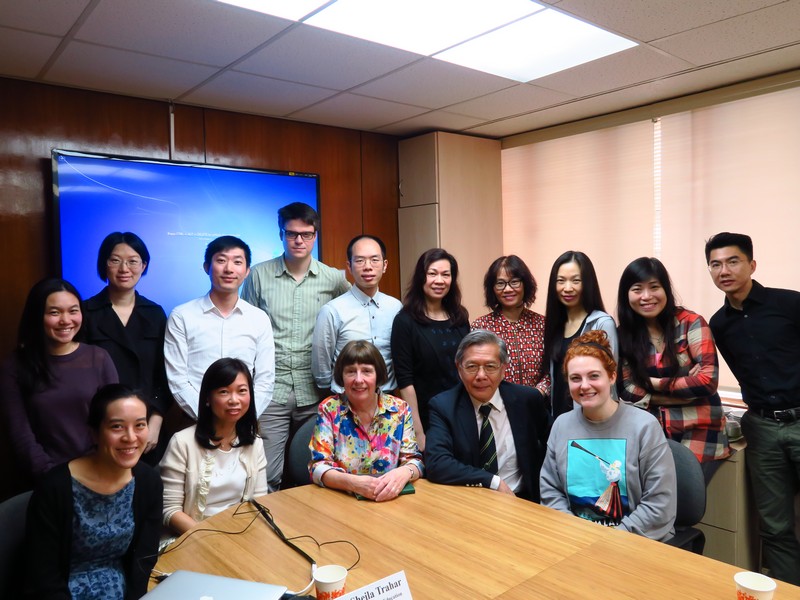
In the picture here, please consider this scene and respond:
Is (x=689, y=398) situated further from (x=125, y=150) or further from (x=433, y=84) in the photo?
(x=125, y=150)

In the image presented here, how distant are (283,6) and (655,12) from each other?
5.10 feet

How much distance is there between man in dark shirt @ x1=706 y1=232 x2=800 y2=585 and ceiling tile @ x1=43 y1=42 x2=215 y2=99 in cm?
282

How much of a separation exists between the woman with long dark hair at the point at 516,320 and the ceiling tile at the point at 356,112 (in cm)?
144

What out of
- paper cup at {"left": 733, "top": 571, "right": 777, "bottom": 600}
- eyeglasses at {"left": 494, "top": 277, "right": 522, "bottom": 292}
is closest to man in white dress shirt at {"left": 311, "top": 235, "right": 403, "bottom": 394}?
eyeglasses at {"left": 494, "top": 277, "right": 522, "bottom": 292}

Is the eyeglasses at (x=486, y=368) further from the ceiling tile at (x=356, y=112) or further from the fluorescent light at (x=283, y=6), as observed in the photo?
the ceiling tile at (x=356, y=112)

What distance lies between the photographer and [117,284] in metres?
2.75

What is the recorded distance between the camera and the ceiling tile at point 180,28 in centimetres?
233

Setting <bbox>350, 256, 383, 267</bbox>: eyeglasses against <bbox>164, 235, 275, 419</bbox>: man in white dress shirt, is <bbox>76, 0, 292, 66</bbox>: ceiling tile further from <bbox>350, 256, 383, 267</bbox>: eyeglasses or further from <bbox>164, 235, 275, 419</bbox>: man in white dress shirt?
<bbox>350, 256, 383, 267</bbox>: eyeglasses

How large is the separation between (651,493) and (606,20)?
1.96 m

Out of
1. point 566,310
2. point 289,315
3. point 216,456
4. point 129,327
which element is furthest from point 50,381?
point 566,310

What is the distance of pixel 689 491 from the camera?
202cm

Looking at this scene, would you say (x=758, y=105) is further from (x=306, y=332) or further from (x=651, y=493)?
(x=306, y=332)

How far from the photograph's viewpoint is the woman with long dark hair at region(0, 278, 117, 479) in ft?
7.55

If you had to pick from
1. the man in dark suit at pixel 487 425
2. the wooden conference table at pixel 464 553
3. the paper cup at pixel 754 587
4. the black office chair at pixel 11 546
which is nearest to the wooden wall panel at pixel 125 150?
the black office chair at pixel 11 546
